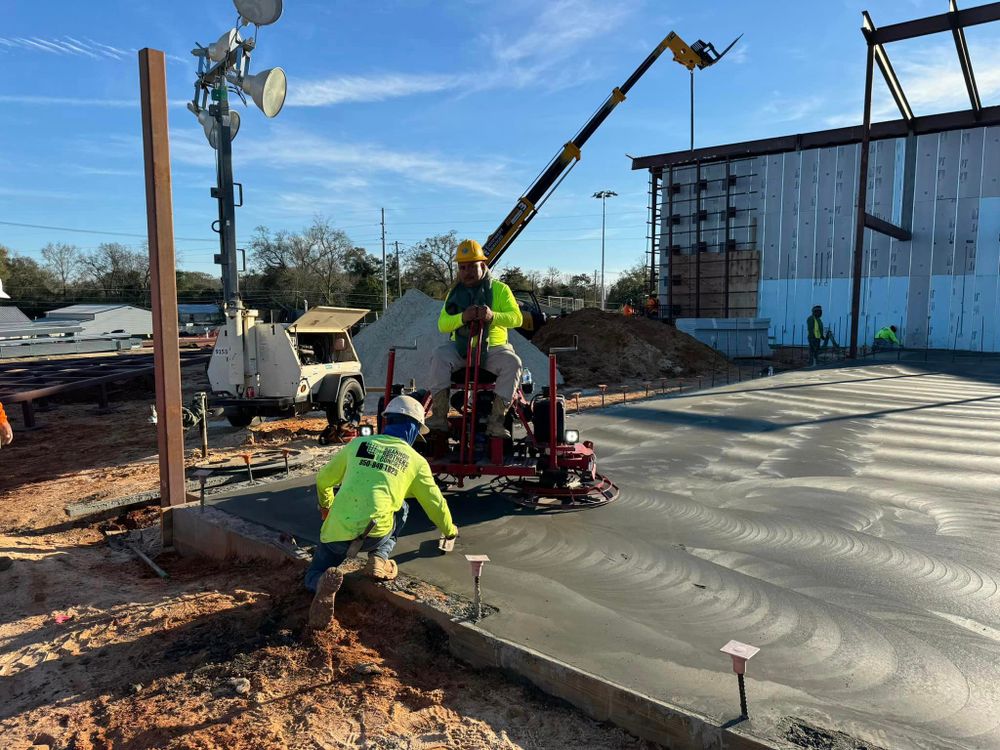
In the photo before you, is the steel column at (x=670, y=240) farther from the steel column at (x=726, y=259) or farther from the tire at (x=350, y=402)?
the tire at (x=350, y=402)

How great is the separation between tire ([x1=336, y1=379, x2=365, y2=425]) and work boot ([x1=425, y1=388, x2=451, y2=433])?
199 inches

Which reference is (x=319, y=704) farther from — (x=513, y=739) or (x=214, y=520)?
(x=214, y=520)

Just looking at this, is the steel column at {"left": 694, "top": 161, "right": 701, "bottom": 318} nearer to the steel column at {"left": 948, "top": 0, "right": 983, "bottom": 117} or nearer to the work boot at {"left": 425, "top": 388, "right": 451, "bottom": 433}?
the steel column at {"left": 948, "top": 0, "right": 983, "bottom": 117}

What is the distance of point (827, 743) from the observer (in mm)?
2463

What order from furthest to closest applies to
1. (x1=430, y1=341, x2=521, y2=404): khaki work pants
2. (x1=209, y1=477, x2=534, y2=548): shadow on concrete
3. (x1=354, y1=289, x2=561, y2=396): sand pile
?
(x1=354, y1=289, x2=561, y2=396): sand pile
(x1=430, y1=341, x2=521, y2=404): khaki work pants
(x1=209, y1=477, x2=534, y2=548): shadow on concrete

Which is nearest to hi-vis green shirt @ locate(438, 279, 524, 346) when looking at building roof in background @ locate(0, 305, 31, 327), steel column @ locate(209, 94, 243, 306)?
steel column @ locate(209, 94, 243, 306)

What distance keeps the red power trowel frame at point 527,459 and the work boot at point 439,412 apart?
0.28ft

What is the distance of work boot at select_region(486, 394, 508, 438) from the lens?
18.1 ft

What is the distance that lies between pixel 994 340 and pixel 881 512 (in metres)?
23.5

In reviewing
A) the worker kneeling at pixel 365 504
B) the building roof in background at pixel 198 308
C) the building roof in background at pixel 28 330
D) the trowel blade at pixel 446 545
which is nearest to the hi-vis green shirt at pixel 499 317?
the worker kneeling at pixel 365 504

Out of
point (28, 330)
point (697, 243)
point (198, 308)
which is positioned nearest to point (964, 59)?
point (697, 243)

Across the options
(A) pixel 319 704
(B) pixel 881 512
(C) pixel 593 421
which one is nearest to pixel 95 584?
(A) pixel 319 704

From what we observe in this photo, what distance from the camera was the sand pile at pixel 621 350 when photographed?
64.0 feet

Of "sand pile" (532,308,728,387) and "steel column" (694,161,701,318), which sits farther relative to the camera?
"steel column" (694,161,701,318)
